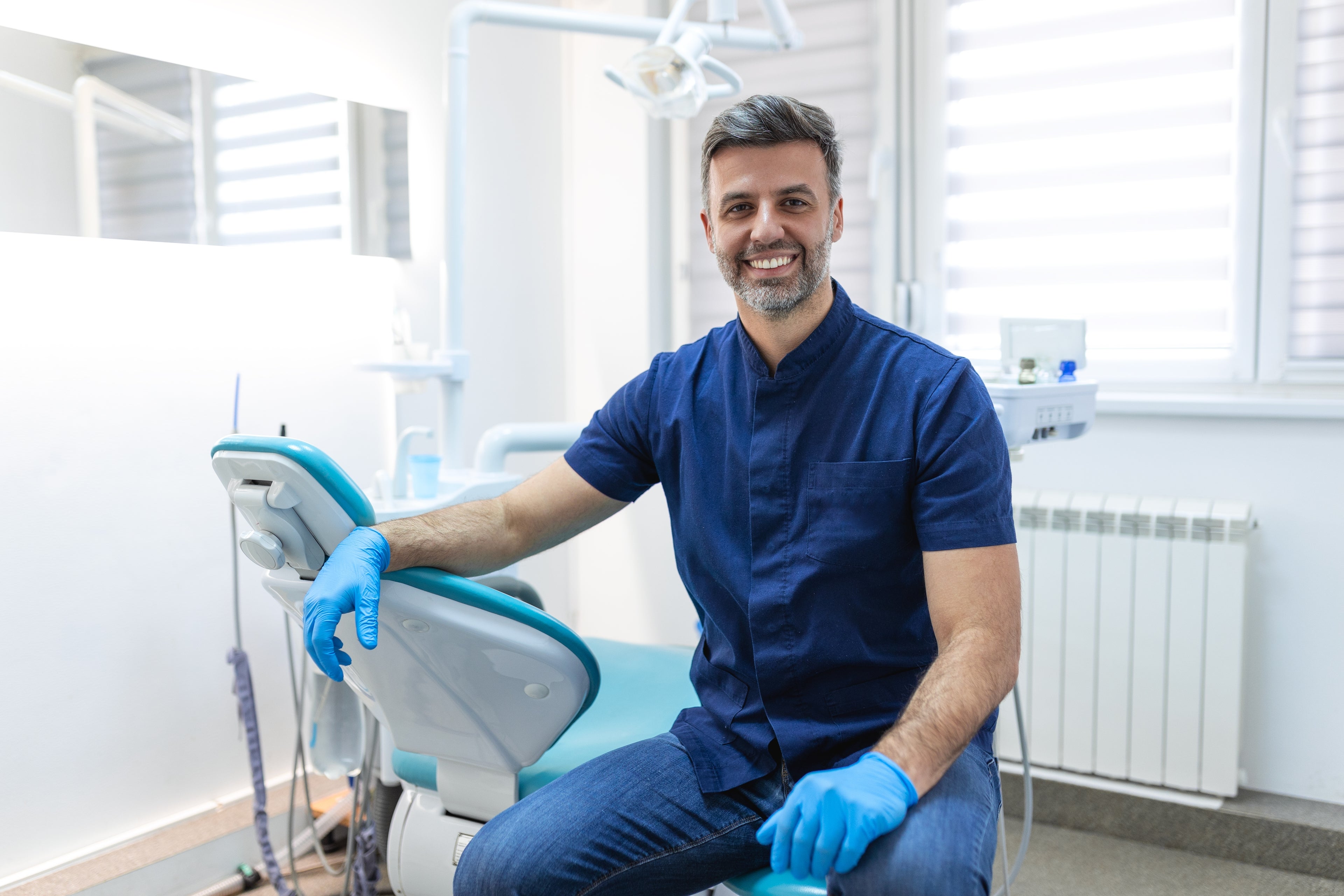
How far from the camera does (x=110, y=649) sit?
5.98ft

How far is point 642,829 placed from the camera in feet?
3.79

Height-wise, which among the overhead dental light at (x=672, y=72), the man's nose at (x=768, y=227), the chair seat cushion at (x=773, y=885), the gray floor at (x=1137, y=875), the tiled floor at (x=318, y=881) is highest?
the overhead dental light at (x=672, y=72)

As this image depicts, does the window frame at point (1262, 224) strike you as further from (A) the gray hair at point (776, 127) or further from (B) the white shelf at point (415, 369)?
(B) the white shelf at point (415, 369)

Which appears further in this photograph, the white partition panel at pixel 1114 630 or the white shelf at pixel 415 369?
the white partition panel at pixel 1114 630

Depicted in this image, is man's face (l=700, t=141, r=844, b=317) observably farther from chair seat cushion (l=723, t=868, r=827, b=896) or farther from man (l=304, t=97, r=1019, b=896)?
chair seat cushion (l=723, t=868, r=827, b=896)

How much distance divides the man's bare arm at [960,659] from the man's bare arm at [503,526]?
0.51 meters

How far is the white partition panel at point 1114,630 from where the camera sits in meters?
2.12

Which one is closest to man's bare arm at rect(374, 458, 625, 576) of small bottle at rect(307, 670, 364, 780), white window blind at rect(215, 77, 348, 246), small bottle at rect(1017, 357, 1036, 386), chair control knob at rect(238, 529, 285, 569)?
chair control knob at rect(238, 529, 285, 569)

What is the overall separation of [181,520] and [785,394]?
1.27 m

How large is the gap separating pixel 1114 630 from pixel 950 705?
1.28 m

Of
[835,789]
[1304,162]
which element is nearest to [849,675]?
[835,789]

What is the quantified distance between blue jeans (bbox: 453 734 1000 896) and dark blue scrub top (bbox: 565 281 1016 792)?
1.4 inches

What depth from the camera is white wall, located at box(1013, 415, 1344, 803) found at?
6.74 feet

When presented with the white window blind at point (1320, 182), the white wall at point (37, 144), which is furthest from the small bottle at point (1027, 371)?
the white wall at point (37, 144)
